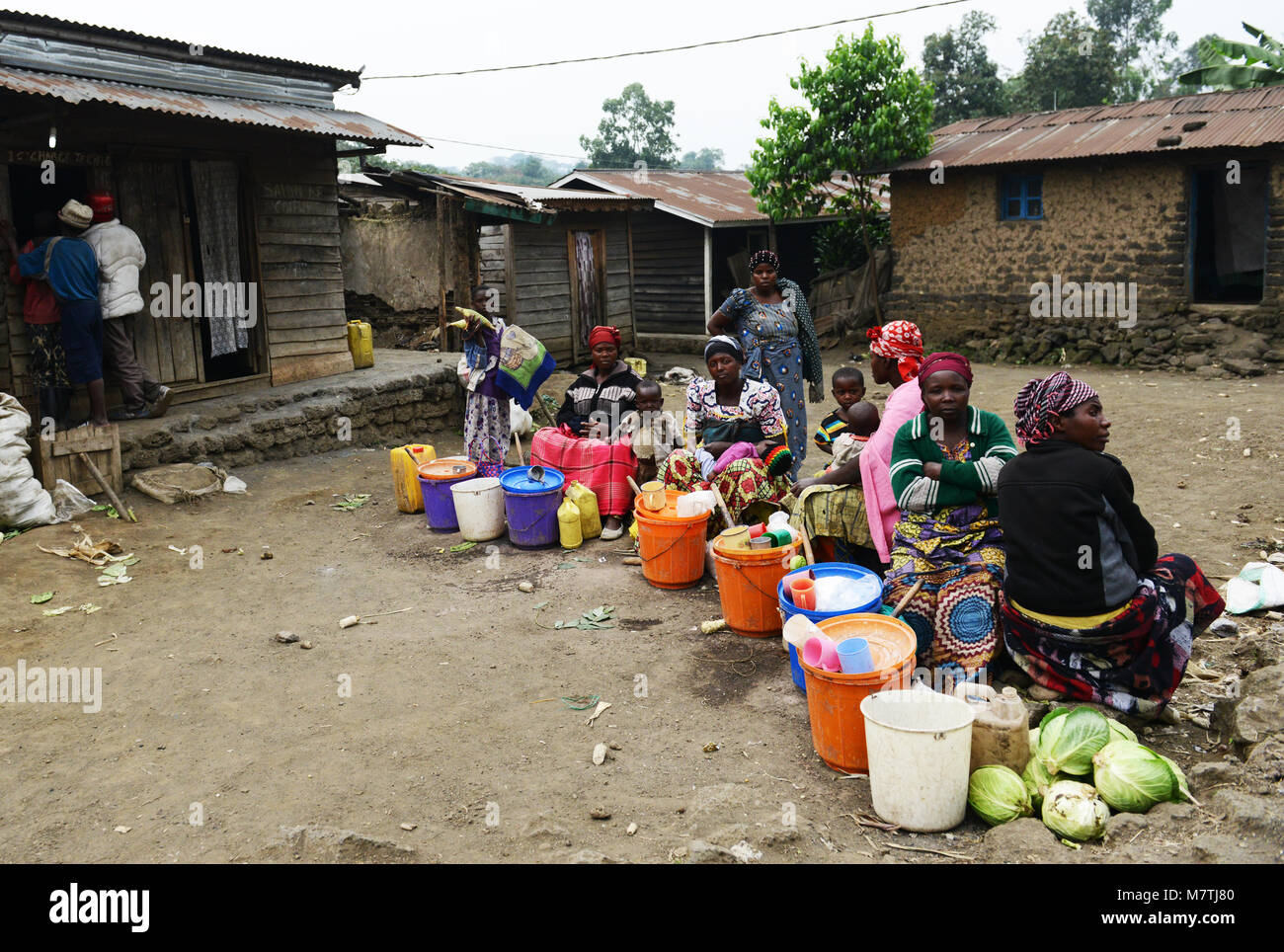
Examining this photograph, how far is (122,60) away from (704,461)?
6.93 m

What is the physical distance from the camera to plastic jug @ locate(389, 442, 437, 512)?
26.9 ft

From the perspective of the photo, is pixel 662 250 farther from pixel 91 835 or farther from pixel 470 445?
pixel 91 835

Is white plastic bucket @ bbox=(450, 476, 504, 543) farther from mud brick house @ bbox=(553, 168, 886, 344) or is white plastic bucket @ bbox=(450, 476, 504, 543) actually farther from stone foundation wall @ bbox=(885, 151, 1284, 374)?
mud brick house @ bbox=(553, 168, 886, 344)

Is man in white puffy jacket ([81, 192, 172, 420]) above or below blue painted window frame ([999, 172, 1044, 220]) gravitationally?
below

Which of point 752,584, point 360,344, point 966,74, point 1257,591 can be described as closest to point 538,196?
point 360,344

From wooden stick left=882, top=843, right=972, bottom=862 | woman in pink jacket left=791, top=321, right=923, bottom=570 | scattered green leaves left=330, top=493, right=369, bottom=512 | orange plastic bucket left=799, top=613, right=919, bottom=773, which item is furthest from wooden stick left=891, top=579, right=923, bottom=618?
scattered green leaves left=330, top=493, right=369, bottom=512

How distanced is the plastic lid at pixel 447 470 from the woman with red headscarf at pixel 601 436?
534 mm

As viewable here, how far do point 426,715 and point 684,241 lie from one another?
1597 cm

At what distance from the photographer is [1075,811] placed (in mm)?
3348

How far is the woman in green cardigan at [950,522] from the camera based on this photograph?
4.41 meters

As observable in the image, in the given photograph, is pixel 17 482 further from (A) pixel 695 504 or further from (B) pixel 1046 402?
(B) pixel 1046 402

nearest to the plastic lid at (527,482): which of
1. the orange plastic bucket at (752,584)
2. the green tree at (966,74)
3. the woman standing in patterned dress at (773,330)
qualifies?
the woman standing in patterned dress at (773,330)

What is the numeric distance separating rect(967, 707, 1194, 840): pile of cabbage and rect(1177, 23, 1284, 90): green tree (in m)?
13.2

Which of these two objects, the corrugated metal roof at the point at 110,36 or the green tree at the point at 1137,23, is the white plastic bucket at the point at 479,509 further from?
the green tree at the point at 1137,23
